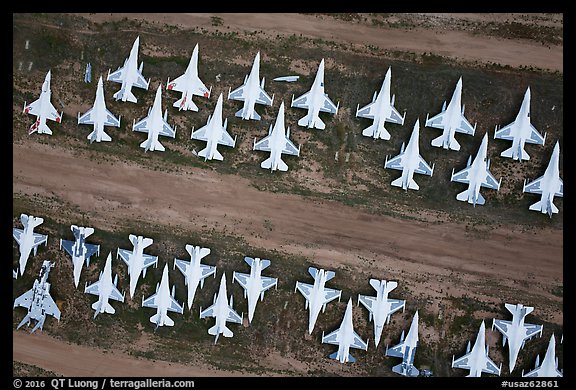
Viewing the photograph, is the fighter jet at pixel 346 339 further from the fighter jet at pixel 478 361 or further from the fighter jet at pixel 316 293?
the fighter jet at pixel 478 361

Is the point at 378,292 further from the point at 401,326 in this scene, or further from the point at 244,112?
the point at 244,112

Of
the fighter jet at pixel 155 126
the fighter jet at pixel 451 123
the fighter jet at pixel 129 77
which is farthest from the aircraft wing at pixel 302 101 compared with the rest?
the fighter jet at pixel 129 77

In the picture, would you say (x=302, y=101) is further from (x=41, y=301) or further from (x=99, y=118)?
(x=41, y=301)

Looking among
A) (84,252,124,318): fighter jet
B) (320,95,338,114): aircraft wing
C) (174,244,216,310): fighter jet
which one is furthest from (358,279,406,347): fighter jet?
(84,252,124,318): fighter jet

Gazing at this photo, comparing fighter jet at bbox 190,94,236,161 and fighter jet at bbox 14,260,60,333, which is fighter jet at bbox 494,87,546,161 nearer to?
fighter jet at bbox 190,94,236,161

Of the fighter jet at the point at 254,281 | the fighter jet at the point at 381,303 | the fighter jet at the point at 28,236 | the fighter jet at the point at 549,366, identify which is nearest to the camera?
the fighter jet at the point at 549,366

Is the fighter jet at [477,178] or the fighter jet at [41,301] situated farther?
the fighter jet at [41,301]
